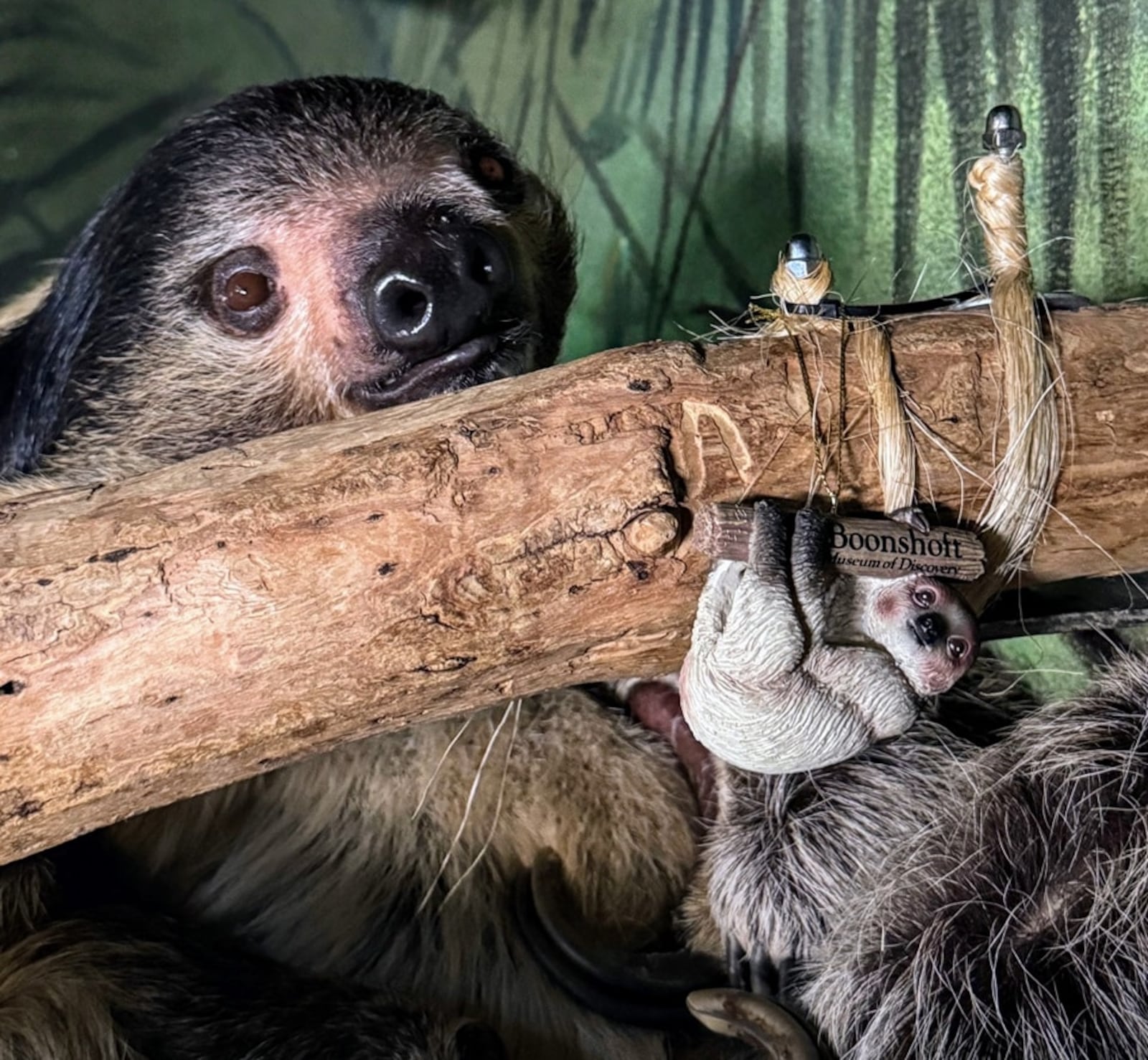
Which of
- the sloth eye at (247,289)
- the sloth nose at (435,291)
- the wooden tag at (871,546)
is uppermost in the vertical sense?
the sloth eye at (247,289)

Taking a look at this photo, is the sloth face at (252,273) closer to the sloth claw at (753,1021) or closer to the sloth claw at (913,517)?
the sloth claw at (913,517)

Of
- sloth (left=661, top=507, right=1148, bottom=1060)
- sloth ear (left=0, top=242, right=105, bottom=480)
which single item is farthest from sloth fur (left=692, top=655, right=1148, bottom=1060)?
sloth ear (left=0, top=242, right=105, bottom=480)

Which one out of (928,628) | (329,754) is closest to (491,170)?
(329,754)

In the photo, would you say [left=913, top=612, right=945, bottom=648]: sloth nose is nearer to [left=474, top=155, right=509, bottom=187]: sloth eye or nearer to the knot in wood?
the knot in wood

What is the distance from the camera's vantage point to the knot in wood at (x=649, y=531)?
1020 millimetres

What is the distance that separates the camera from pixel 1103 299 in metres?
1.65

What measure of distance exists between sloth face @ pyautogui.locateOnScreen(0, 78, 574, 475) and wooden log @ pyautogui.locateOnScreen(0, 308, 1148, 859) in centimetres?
59

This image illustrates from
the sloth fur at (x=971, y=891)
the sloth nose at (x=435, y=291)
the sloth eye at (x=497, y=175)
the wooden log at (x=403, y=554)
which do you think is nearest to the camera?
the wooden log at (x=403, y=554)

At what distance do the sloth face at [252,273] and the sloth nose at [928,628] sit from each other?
792 millimetres

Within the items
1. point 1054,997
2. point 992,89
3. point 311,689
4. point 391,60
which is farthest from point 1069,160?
point 391,60

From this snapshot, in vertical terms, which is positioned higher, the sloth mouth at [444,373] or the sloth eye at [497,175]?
the sloth eye at [497,175]

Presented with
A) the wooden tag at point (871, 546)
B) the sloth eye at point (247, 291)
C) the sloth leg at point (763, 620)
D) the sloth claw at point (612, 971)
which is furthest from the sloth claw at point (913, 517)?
the sloth eye at point (247, 291)

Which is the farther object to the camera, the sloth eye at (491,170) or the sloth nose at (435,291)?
the sloth eye at (491,170)

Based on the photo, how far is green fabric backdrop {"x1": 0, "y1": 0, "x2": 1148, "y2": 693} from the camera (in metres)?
1.66
